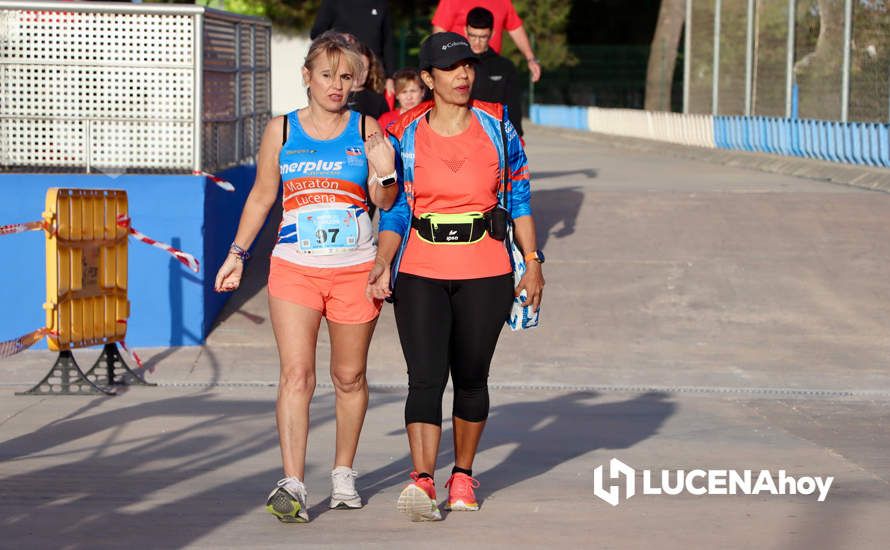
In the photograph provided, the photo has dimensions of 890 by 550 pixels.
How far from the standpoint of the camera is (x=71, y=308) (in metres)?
9.46

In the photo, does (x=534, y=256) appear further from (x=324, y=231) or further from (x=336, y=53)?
(x=336, y=53)

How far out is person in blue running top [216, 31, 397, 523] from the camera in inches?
254

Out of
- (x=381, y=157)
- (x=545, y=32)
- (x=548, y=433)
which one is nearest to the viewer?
(x=381, y=157)

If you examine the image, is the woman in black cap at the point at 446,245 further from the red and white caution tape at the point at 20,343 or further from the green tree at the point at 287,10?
the green tree at the point at 287,10

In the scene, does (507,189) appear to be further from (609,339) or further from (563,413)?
(609,339)

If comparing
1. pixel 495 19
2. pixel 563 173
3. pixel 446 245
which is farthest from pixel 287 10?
pixel 446 245

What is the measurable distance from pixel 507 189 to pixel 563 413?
A: 284 centimetres

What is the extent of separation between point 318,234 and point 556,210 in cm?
857

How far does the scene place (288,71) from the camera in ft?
177

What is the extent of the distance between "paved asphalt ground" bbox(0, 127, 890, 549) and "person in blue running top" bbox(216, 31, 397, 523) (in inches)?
17.7

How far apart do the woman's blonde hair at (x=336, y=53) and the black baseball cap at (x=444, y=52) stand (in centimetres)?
26

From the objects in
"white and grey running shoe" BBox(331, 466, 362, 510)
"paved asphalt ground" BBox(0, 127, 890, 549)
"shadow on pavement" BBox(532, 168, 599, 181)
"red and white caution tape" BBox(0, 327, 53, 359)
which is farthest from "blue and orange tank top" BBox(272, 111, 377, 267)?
"shadow on pavement" BBox(532, 168, 599, 181)

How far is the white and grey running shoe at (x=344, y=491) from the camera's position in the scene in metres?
6.56

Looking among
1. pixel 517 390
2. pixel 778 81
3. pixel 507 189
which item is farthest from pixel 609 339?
pixel 778 81
